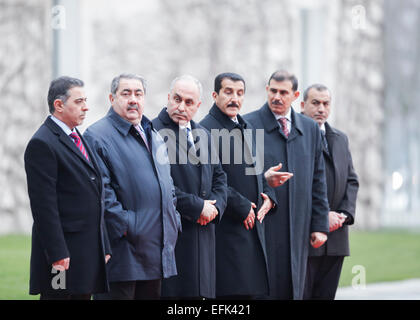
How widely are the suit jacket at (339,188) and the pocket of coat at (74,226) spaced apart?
2.35 metres

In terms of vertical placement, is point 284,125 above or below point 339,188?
above

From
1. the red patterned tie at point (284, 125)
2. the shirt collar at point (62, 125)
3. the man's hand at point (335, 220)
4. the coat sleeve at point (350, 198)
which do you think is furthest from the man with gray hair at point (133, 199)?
the coat sleeve at point (350, 198)

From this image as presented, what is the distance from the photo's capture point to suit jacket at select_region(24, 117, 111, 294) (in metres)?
4.42

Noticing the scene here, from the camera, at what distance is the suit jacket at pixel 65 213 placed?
442 cm

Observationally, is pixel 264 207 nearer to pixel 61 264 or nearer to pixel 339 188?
pixel 339 188

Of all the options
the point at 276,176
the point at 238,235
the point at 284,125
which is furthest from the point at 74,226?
the point at 284,125

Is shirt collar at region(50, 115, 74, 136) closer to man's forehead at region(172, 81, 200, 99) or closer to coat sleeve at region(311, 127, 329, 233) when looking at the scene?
man's forehead at region(172, 81, 200, 99)

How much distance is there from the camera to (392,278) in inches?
387

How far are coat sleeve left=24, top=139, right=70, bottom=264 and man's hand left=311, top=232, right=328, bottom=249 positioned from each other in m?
2.20

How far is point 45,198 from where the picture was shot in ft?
14.5

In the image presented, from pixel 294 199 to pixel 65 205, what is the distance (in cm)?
200

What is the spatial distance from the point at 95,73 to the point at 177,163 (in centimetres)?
1077

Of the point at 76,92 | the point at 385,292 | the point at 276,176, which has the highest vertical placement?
the point at 76,92
